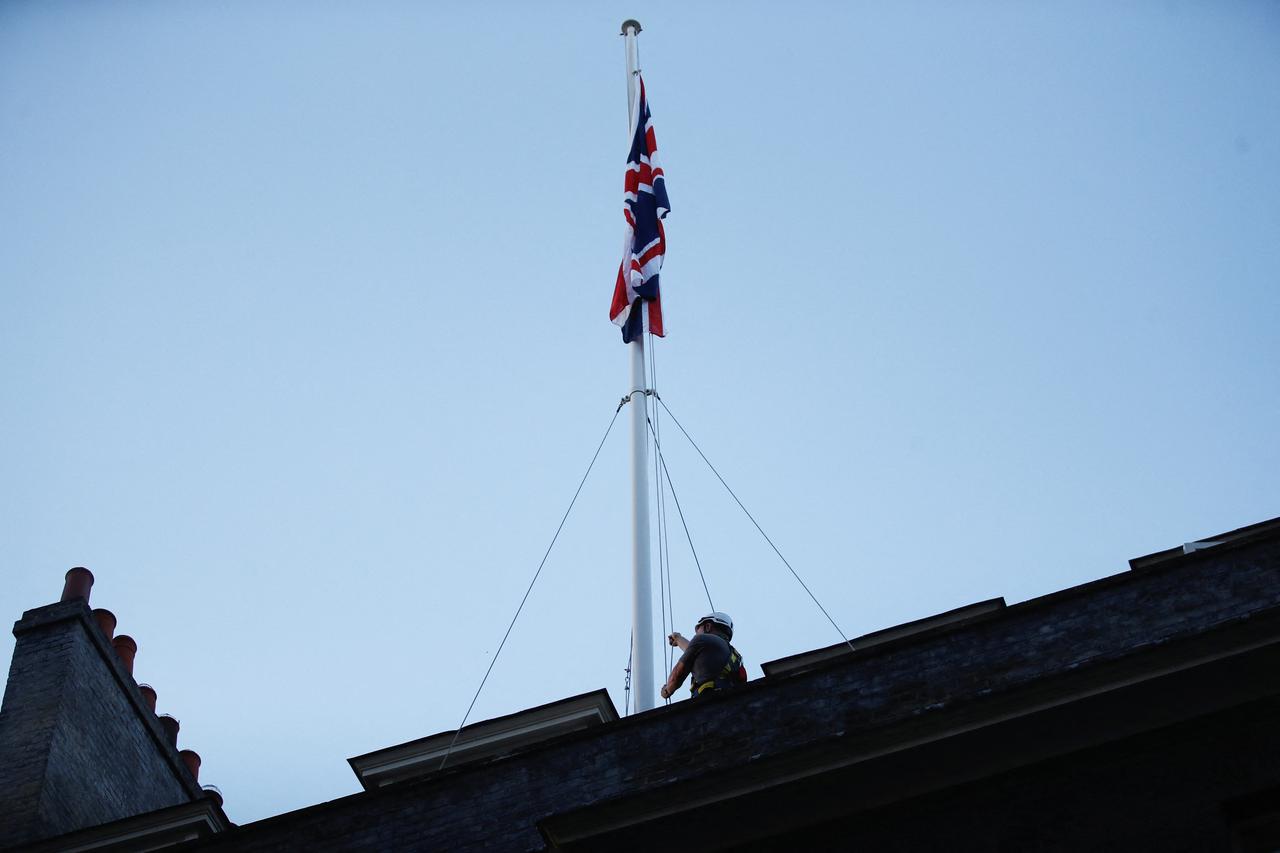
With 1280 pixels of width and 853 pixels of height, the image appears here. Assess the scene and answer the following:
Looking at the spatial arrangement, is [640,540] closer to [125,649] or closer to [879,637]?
[879,637]

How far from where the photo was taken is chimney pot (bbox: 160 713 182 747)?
1903 cm

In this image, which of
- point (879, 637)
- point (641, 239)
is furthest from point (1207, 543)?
point (641, 239)

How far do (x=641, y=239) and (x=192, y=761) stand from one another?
24.7ft

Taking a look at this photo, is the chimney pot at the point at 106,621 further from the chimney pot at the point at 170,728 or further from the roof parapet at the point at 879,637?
the roof parapet at the point at 879,637

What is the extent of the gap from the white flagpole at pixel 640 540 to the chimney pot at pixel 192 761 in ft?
18.9

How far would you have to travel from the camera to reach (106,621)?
1853 cm

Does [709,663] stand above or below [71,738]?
below

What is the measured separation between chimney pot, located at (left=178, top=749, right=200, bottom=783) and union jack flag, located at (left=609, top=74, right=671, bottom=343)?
650 cm

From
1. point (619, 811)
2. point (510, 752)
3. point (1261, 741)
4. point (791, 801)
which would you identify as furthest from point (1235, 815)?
point (510, 752)

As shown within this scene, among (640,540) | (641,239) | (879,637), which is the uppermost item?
(641,239)

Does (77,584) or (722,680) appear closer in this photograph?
(722,680)

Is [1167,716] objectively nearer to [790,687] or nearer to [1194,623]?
[1194,623]

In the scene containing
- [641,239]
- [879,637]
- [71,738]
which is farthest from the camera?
[641,239]

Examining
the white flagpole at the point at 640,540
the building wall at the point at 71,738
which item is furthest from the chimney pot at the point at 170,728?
the white flagpole at the point at 640,540
